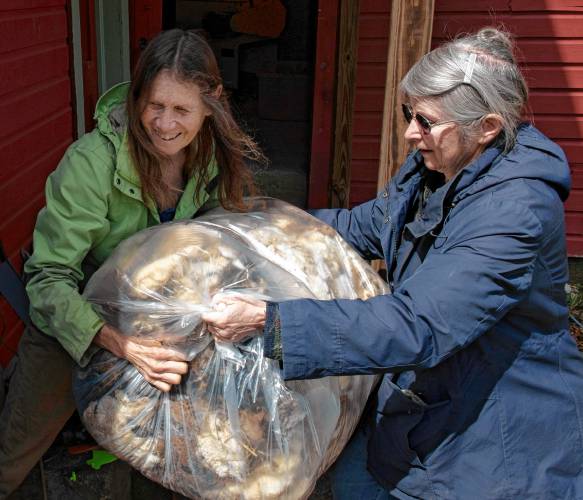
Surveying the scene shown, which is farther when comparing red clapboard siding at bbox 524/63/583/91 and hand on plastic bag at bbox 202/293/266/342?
red clapboard siding at bbox 524/63/583/91

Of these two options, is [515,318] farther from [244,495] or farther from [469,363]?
[244,495]

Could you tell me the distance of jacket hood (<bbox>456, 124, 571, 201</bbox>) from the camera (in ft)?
6.16

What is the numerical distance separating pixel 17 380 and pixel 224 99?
1076 millimetres

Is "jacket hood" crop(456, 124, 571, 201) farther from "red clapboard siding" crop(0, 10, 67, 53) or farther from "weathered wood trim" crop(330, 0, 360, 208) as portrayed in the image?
"weathered wood trim" crop(330, 0, 360, 208)

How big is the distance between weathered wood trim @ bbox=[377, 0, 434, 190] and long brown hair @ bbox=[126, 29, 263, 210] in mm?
569

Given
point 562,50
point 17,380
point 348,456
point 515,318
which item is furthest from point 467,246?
point 562,50

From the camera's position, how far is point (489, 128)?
6.35ft

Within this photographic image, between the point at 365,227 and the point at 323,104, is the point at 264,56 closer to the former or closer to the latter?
the point at 323,104

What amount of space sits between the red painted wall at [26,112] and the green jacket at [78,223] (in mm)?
1263

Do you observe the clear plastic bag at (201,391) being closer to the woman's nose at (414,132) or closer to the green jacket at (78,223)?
the green jacket at (78,223)

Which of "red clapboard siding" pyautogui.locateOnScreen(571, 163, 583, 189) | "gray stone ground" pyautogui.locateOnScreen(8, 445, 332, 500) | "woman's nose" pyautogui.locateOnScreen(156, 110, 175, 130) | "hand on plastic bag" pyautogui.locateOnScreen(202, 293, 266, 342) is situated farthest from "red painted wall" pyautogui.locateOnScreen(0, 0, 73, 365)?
"red clapboard siding" pyautogui.locateOnScreen(571, 163, 583, 189)

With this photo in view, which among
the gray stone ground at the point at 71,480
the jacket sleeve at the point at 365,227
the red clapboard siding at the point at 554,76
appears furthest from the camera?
the red clapboard siding at the point at 554,76

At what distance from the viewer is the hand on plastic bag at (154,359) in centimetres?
197

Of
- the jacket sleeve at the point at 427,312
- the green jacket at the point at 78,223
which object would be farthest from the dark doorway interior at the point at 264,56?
the jacket sleeve at the point at 427,312
